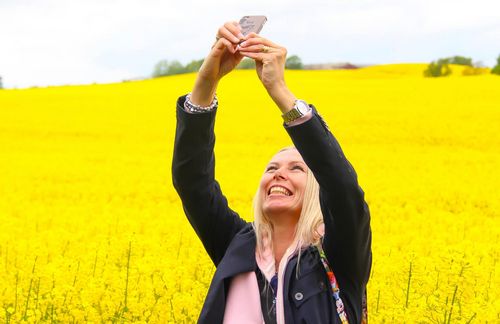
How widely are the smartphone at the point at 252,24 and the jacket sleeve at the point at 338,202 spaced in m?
0.31

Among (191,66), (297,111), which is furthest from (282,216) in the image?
(191,66)

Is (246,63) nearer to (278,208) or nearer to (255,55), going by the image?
(278,208)

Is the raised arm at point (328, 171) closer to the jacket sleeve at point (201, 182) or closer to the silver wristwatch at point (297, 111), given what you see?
the silver wristwatch at point (297, 111)

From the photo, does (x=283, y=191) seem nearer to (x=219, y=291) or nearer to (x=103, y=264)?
(x=219, y=291)

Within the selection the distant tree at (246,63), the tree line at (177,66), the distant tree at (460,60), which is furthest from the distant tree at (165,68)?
the distant tree at (246,63)

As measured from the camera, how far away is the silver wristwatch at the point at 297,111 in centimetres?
261

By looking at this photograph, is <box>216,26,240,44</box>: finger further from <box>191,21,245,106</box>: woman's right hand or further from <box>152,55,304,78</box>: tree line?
<box>152,55,304,78</box>: tree line

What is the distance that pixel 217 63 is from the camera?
280cm

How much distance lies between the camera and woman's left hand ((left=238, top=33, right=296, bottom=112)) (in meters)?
2.60

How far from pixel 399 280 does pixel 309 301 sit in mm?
2904

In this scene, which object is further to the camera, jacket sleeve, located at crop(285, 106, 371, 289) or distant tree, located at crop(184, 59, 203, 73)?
distant tree, located at crop(184, 59, 203, 73)

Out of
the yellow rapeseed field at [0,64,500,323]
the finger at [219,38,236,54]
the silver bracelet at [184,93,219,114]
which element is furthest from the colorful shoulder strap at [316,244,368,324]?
the yellow rapeseed field at [0,64,500,323]

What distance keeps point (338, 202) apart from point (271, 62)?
1.55 ft

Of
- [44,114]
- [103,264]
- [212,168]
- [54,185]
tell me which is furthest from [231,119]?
[212,168]
